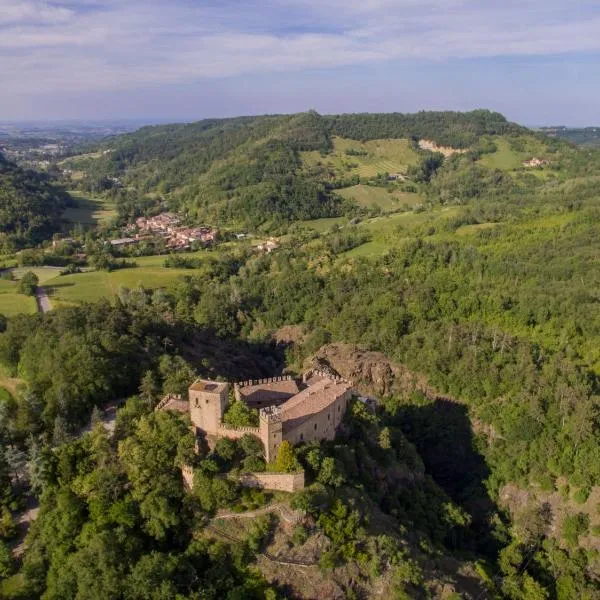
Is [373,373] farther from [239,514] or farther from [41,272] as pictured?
[41,272]

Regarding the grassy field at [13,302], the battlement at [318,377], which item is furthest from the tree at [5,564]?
the grassy field at [13,302]

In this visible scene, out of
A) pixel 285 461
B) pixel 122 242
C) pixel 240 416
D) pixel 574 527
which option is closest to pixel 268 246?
pixel 122 242

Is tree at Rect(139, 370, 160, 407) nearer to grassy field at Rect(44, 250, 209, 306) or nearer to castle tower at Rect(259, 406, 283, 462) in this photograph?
castle tower at Rect(259, 406, 283, 462)

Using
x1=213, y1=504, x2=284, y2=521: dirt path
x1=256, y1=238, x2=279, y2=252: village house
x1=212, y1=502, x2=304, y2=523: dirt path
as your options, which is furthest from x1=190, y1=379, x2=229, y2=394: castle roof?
x1=256, y1=238, x2=279, y2=252: village house

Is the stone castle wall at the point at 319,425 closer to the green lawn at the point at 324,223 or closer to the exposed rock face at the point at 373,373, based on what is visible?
the exposed rock face at the point at 373,373

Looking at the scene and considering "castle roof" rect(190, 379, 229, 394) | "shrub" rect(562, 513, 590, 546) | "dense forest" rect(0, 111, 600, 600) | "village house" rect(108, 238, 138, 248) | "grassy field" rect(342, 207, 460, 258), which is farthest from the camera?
"village house" rect(108, 238, 138, 248)

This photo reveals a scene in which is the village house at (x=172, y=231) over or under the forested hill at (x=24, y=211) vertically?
under

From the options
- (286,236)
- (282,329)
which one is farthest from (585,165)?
(282,329)
